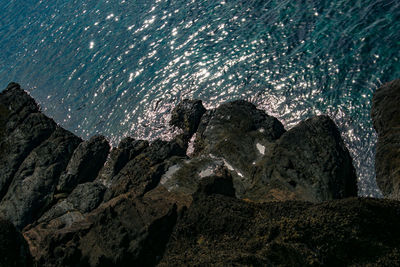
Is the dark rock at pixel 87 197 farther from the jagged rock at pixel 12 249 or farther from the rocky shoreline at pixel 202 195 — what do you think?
the jagged rock at pixel 12 249

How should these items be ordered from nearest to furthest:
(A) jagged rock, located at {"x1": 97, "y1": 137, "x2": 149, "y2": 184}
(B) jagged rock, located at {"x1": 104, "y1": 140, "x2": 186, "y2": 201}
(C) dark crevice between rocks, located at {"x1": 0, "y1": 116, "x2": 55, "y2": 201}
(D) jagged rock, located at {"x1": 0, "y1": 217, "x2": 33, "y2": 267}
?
(D) jagged rock, located at {"x1": 0, "y1": 217, "x2": 33, "y2": 267}, (B) jagged rock, located at {"x1": 104, "y1": 140, "x2": 186, "y2": 201}, (A) jagged rock, located at {"x1": 97, "y1": 137, "x2": 149, "y2": 184}, (C) dark crevice between rocks, located at {"x1": 0, "y1": 116, "x2": 55, "y2": 201}

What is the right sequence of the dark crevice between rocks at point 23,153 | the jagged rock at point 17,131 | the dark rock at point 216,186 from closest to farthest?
1. the dark rock at point 216,186
2. the dark crevice between rocks at point 23,153
3. the jagged rock at point 17,131

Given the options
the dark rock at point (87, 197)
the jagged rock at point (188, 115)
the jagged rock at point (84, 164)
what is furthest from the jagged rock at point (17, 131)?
the jagged rock at point (188, 115)

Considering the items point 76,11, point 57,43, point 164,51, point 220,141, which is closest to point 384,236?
point 220,141

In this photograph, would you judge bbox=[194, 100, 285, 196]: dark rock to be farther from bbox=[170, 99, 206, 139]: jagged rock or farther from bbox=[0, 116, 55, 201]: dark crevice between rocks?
bbox=[0, 116, 55, 201]: dark crevice between rocks

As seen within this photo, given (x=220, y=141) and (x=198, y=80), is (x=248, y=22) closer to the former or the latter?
(x=198, y=80)

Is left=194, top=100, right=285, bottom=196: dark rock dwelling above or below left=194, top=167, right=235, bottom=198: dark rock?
below

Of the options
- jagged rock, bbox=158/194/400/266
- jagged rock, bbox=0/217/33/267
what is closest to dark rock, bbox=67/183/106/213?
jagged rock, bbox=0/217/33/267
